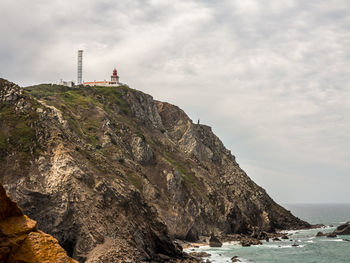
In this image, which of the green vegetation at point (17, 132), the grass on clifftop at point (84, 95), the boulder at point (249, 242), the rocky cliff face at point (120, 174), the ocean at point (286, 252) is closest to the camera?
the rocky cliff face at point (120, 174)

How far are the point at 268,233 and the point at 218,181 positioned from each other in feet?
82.3

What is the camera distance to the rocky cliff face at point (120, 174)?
2522 inches

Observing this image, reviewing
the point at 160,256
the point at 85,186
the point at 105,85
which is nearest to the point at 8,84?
the point at 85,186

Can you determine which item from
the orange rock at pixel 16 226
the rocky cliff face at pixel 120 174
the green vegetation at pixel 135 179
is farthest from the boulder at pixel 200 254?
the orange rock at pixel 16 226

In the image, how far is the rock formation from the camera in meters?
9.51

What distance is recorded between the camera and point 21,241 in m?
9.93

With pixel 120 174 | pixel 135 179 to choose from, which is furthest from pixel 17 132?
pixel 135 179

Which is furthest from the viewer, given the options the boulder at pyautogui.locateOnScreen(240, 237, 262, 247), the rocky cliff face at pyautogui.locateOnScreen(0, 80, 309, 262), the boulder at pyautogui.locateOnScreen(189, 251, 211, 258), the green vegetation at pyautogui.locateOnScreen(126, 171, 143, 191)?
the boulder at pyautogui.locateOnScreen(240, 237, 262, 247)

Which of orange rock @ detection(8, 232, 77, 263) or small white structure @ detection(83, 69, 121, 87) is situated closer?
orange rock @ detection(8, 232, 77, 263)

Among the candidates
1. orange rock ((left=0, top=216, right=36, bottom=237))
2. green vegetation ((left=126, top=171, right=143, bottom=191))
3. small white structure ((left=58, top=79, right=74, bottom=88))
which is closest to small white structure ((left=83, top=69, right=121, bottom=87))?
small white structure ((left=58, top=79, right=74, bottom=88))

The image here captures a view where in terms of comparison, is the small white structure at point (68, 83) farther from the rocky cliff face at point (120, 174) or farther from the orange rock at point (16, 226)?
the orange rock at point (16, 226)

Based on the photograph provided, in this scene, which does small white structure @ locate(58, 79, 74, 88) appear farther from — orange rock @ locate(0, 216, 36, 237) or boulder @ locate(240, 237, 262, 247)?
orange rock @ locate(0, 216, 36, 237)

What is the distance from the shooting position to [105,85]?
15650cm

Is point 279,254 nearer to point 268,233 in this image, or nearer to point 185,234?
point 185,234
